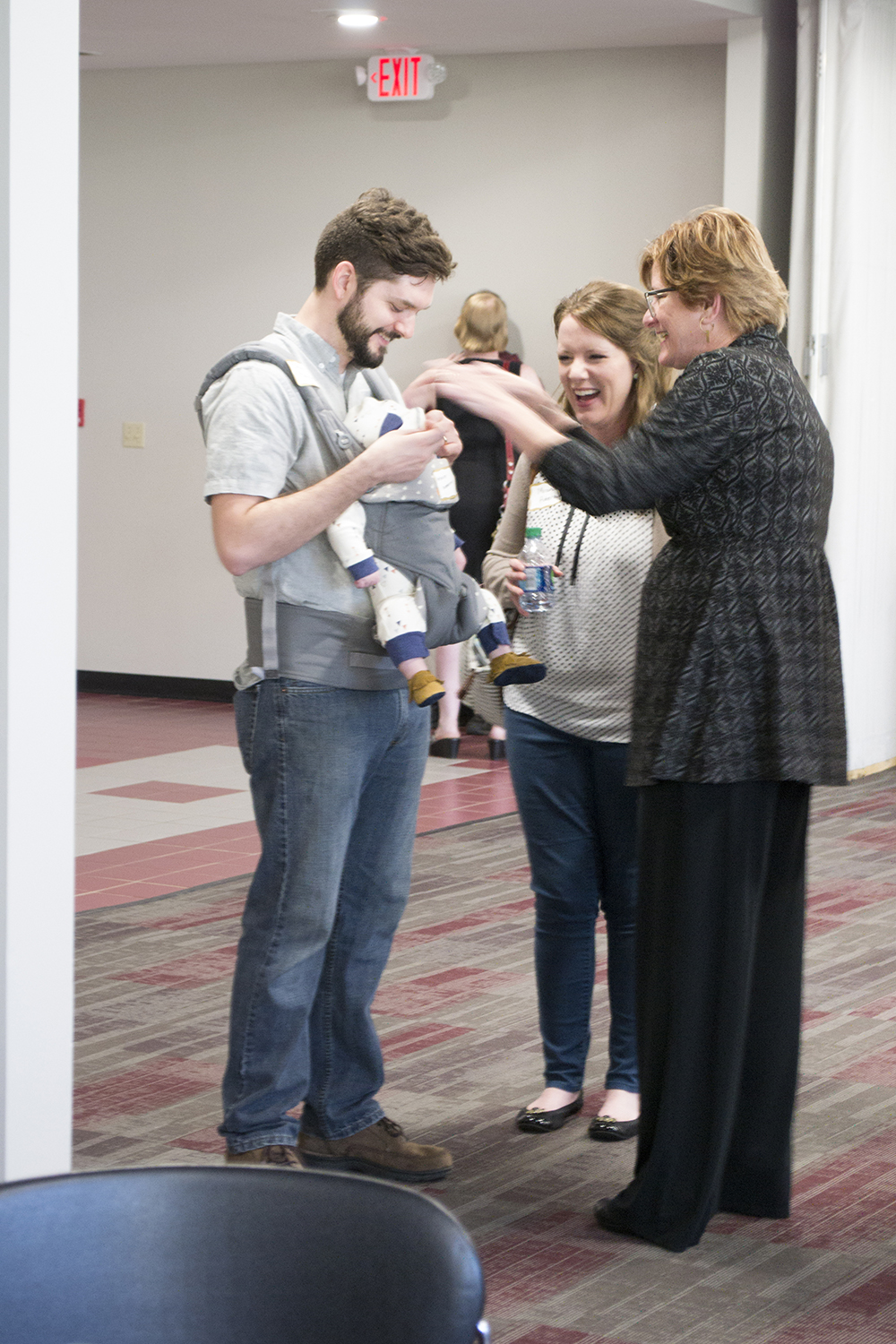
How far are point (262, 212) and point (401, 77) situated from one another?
1119 millimetres

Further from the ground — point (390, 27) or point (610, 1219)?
point (390, 27)

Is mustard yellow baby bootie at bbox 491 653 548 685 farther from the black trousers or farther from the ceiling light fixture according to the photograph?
the ceiling light fixture

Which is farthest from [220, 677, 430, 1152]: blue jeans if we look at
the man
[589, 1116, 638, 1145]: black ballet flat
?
[589, 1116, 638, 1145]: black ballet flat

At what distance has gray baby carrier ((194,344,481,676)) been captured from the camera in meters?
2.63

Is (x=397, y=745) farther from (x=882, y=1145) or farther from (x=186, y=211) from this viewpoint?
(x=186, y=211)

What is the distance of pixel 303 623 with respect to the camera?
8.73 ft

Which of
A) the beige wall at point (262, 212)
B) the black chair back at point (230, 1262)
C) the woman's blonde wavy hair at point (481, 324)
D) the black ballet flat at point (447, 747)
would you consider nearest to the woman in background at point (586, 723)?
the black chair back at point (230, 1262)

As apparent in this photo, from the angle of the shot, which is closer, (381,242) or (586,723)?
(381,242)

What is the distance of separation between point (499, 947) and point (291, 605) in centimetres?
223

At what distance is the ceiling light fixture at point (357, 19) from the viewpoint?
25.5ft

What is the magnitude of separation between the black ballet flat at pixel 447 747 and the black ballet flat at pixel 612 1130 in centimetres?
457

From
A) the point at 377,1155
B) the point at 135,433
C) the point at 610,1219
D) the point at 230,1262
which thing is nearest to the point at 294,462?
the point at 377,1155

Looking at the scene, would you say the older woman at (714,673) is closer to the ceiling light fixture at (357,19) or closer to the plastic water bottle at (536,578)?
the plastic water bottle at (536,578)

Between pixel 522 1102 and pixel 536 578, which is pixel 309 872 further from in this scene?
pixel 522 1102
